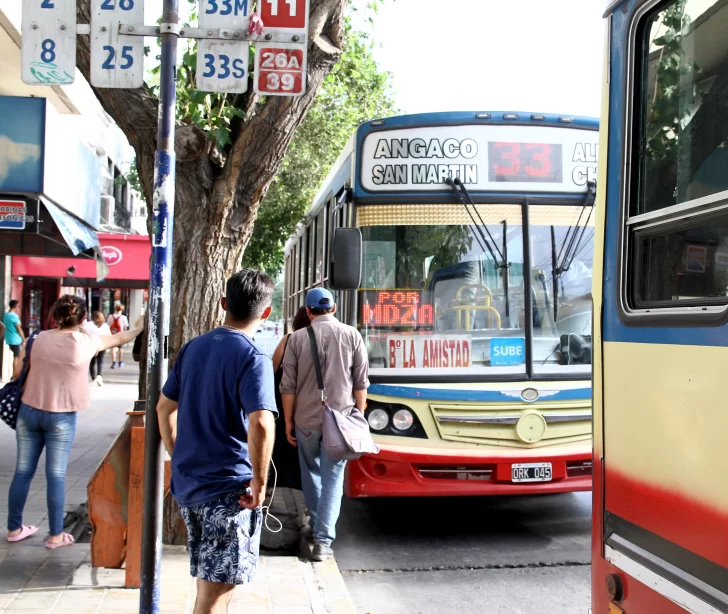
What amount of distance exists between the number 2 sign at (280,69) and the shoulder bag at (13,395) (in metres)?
2.42

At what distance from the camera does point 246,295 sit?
3.49m

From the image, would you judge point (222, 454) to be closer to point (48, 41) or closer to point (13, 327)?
point (48, 41)

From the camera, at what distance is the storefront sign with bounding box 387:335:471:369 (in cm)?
645

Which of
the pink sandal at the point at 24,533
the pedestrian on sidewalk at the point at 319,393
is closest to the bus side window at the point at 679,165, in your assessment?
the pedestrian on sidewalk at the point at 319,393

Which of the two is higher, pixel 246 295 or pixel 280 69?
pixel 280 69

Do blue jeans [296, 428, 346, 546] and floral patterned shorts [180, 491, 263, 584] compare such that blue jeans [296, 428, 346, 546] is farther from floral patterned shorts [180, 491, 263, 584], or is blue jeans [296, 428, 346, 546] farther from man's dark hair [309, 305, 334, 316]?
floral patterned shorts [180, 491, 263, 584]

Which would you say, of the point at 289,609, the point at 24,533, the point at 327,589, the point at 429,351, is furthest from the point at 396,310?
the point at 24,533

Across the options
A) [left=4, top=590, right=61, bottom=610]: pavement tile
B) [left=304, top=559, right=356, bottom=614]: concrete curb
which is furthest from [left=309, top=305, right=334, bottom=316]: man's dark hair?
[left=4, top=590, right=61, bottom=610]: pavement tile

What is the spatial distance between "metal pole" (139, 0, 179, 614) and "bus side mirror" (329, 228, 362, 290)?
2219 millimetres

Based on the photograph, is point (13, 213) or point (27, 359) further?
point (13, 213)

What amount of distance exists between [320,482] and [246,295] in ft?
9.59

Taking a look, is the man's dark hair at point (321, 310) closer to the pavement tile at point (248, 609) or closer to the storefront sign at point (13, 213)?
the pavement tile at point (248, 609)

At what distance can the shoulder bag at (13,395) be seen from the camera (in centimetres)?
559

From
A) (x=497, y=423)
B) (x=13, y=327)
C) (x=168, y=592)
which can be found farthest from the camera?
(x=13, y=327)
